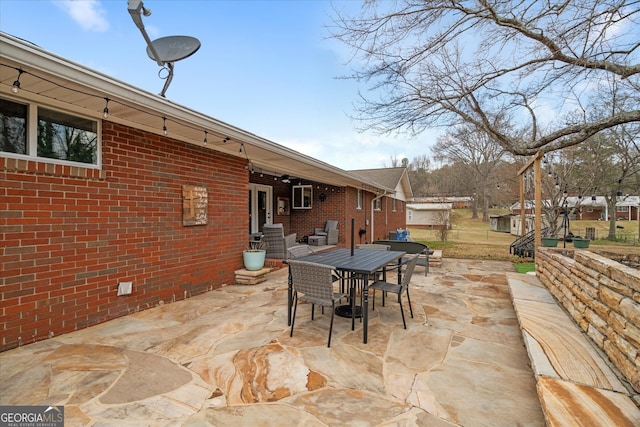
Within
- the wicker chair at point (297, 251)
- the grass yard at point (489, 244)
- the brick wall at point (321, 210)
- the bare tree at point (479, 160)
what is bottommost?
the grass yard at point (489, 244)

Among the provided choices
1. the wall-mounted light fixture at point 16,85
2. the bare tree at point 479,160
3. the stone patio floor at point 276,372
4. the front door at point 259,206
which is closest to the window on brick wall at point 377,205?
the front door at point 259,206

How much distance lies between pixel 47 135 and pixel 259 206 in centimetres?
644

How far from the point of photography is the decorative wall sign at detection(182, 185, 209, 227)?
4758 mm

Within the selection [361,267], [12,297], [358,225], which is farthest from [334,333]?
[358,225]

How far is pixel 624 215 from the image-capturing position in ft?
112

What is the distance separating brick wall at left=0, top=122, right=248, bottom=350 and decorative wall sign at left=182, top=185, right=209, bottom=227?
0.30 ft

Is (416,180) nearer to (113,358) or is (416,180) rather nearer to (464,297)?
(464,297)

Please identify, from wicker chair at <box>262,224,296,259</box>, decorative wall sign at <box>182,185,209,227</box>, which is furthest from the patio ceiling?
wicker chair at <box>262,224,296,259</box>

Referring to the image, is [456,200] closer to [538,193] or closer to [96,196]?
[538,193]

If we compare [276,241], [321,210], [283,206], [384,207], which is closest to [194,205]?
[276,241]

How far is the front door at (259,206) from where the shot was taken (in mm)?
9203

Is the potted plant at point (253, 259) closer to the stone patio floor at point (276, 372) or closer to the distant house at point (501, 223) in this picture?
the stone patio floor at point (276, 372)

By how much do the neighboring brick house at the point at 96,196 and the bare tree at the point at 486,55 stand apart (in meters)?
2.68

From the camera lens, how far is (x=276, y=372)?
2549 mm
